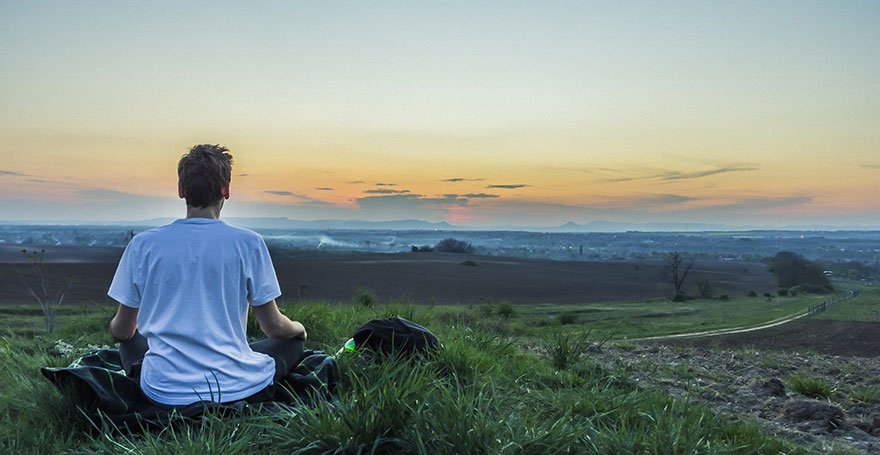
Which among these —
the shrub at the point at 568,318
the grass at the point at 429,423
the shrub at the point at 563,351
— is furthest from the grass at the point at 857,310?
the grass at the point at 429,423

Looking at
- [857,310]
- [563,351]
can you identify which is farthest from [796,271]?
[563,351]

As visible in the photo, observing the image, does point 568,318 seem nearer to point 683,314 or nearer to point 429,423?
point 683,314

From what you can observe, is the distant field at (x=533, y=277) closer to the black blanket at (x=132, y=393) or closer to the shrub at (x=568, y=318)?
the shrub at (x=568, y=318)

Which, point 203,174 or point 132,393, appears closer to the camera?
point 203,174

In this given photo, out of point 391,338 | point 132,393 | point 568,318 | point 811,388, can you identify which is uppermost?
point 391,338

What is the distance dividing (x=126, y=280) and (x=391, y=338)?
6.67 ft

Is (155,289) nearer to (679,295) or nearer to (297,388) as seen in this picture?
(297,388)

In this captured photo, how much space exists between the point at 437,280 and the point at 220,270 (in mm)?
63809

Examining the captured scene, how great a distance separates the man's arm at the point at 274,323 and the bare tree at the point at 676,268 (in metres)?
73.0

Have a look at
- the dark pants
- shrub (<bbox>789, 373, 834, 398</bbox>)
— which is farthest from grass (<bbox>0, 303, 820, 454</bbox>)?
shrub (<bbox>789, 373, 834, 398</bbox>)

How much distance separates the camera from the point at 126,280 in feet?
11.1

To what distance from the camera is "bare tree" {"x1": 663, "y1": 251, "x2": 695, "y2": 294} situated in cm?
7419

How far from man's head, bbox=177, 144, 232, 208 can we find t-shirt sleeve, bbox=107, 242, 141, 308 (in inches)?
15.6

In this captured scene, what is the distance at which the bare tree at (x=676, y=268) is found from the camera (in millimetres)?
74188
